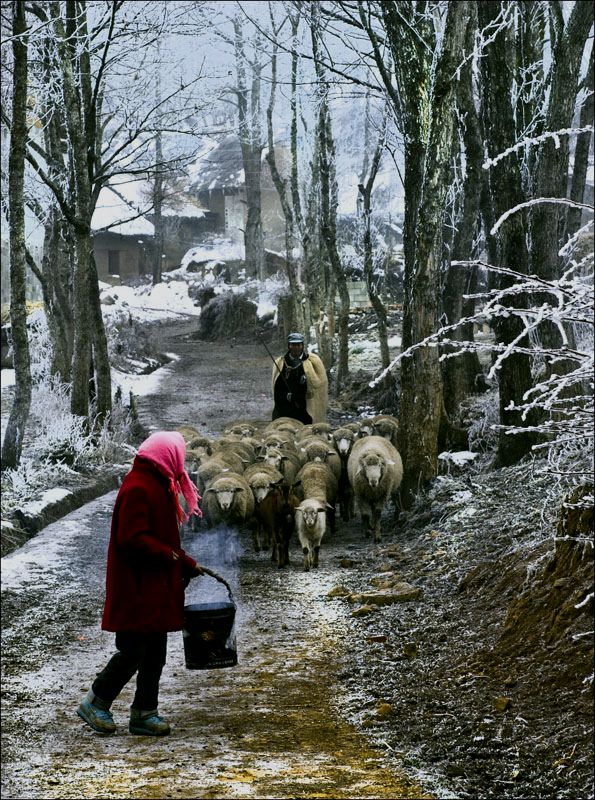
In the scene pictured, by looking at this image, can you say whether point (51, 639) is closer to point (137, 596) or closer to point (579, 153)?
point (137, 596)

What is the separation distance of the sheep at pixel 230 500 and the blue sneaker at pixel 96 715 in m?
4.79

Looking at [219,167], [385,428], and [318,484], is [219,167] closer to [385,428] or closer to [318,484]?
[385,428]

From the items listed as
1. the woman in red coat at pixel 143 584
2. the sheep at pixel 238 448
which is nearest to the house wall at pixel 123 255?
the sheep at pixel 238 448

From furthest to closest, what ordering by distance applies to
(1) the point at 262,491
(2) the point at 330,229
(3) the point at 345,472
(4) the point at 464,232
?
(2) the point at 330,229 → (4) the point at 464,232 → (3) the point at 345,472 → (1) the point at 262,491

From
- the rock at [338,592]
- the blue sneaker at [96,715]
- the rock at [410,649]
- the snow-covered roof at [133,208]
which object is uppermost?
the snow-covered roof at [133,208]

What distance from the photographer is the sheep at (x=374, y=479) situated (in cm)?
1104

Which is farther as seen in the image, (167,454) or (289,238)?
(289,238)

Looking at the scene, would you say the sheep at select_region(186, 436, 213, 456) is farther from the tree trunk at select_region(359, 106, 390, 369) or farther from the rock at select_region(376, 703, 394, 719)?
the tree trunk at select_region(359, 106, 390, 369)

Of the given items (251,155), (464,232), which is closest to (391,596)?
(464,232)

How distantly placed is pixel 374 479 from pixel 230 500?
4.96 feet

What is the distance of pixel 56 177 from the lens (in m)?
17.0

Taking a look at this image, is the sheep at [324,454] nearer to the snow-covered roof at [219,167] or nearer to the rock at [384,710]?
the rock at [384,710]

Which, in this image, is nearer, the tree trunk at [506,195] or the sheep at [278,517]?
the sheep at [278,517]

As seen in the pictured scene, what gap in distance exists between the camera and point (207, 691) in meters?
6.68
